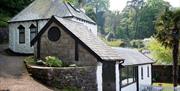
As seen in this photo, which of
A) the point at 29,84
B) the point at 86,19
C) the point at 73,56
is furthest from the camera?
the point at 86,19

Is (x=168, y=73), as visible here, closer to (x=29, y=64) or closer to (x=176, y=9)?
(x=176, y=9)

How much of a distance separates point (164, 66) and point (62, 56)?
2466cm

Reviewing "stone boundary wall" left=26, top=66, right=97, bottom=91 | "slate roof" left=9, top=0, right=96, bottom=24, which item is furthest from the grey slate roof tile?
"slate roof" left=9, top=0, right=96, bottom=24

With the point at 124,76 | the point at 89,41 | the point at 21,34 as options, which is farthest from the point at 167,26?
the point at 21,34

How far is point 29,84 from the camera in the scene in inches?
813

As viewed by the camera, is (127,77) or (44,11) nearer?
(127,77)

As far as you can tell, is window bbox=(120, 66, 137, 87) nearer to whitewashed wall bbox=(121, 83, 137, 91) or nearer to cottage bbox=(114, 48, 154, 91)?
cottage bbox=(114, 48, 154, 91)

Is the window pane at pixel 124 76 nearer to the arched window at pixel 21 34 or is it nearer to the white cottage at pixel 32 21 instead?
the white cottage at pixel 32 21

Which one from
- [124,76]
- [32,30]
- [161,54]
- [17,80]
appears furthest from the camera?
[161,54]

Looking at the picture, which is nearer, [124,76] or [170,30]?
[124,76]

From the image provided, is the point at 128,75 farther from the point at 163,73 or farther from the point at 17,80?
the point at 163,73

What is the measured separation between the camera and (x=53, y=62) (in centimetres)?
2309

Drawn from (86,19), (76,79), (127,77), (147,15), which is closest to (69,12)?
(86,19)

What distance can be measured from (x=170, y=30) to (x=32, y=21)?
1519cm
